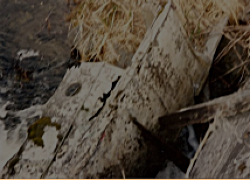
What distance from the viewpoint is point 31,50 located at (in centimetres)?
119

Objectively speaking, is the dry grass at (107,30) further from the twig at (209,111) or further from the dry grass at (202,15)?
the twig at (209,111)

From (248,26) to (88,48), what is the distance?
2.37 feet

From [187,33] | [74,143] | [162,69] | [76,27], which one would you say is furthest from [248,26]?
[74,143]

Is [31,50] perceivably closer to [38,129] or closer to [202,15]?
[38,129]

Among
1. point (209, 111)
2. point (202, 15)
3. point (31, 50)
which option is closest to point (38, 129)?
point (31, 50)

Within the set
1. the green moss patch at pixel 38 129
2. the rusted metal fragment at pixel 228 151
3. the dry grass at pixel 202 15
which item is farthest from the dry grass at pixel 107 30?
the rusted metal fragment at pixel 228 151

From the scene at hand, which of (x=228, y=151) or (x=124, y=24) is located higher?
(x=124, y=24)

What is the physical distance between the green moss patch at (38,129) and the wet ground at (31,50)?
0.08 meters

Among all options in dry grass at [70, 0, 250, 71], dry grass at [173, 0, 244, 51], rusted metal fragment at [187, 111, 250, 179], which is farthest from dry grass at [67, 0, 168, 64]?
rusted metal fragment at [187, 111, 250, 179]

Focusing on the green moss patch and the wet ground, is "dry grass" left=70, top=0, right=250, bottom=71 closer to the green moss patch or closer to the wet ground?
the wet ground

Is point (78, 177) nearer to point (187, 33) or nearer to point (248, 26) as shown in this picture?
point (187, 33)

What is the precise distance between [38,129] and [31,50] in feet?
1.08

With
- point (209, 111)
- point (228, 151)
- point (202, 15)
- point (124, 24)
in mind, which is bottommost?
point (228, 151)

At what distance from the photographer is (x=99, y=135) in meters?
1.16
